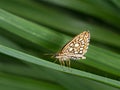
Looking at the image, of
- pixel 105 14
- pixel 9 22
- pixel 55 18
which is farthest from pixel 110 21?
pixel 9 22
